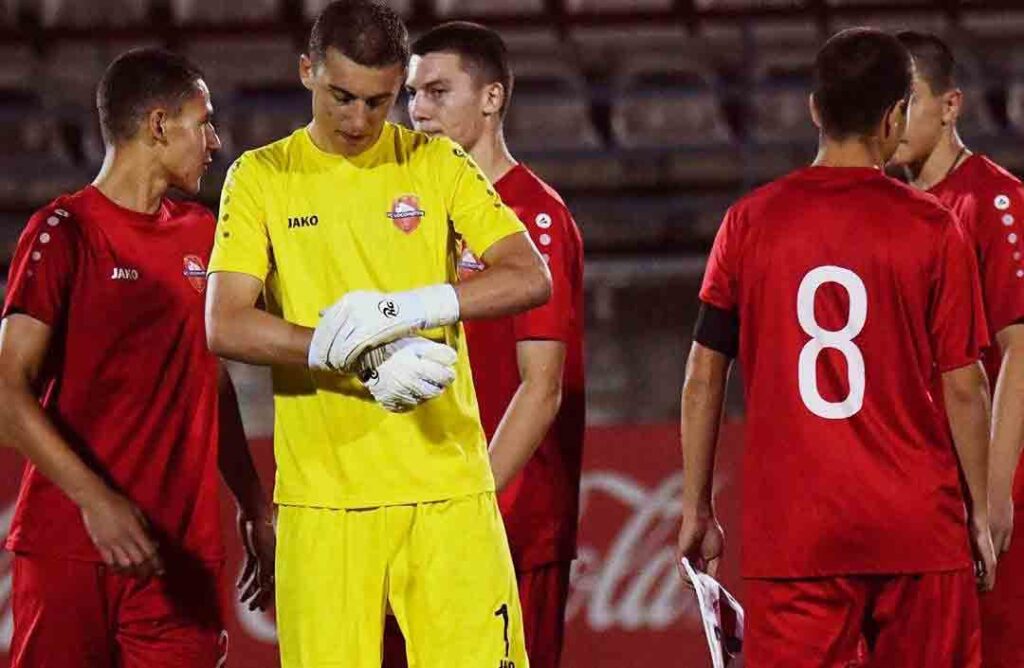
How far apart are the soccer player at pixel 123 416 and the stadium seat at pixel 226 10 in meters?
8.14

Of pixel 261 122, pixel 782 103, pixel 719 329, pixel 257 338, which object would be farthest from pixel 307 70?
pixel 782 103

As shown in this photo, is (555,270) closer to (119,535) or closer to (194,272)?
(194,272)

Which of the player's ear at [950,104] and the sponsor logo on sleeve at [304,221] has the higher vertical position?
the player's ear at [950,104]

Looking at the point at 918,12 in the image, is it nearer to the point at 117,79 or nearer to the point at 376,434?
the point at 117,79

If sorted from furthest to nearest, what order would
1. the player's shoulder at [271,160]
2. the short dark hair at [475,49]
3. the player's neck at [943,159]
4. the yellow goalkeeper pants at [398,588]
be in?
the short dark hair at [475,49] → the player's neck at [943,159] → the player's shoulder at [271,160] → the yellow goalkeeper pants at [398,588]

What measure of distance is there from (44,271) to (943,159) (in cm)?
245

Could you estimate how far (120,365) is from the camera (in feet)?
15.2

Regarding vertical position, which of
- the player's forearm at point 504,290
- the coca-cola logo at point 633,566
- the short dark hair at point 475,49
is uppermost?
the short dark hair at point 475,49

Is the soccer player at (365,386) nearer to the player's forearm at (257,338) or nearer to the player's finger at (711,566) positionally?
the player's forearm at (257,338)

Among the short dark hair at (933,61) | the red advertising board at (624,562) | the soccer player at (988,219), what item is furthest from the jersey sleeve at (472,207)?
the red advertising board at (624,562)

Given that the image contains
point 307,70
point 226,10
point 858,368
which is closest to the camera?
point 307,70

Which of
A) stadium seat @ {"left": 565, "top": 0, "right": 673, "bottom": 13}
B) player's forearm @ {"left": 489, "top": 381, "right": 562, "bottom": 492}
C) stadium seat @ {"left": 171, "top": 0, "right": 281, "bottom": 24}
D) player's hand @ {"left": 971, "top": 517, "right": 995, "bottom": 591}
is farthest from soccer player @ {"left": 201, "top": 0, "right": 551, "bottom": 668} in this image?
stadium seat @ {"left": 171, "top": 0, "right": 281, "bottom": 24}

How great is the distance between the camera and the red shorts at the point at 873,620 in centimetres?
424

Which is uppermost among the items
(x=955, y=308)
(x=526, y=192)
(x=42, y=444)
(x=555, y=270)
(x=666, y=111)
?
(x=666, y=111)
